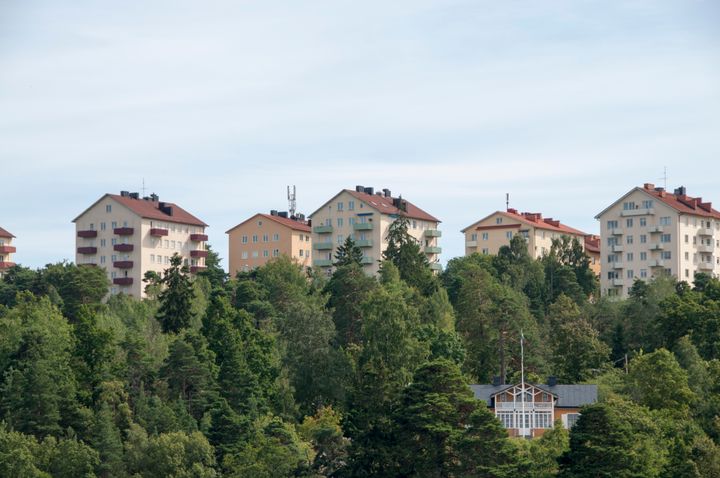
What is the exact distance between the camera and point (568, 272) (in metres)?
154

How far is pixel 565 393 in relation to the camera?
363 feet

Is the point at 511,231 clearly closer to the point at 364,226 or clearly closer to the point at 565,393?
the point at 364,226

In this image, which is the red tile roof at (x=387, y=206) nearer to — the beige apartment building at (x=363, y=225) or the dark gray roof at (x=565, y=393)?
the beige apartment building at (x=363, y=225)

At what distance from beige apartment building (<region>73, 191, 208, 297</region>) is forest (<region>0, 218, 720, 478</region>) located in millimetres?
21637

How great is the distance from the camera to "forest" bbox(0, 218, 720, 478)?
94562 millimetres

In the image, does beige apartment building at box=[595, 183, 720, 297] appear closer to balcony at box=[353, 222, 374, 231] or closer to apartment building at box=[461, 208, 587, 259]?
apartment building at box=[461, 208, 587, 259]

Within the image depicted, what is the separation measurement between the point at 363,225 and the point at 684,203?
35697mm

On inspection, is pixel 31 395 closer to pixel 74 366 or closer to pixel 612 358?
pixel 74 366

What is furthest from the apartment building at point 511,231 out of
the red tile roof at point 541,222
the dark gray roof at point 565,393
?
the dark gray roof at point 565,393

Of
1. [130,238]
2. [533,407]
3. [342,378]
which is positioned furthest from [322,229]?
[533,407]

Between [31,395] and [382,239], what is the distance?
239 ft

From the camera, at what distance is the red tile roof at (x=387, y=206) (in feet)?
580

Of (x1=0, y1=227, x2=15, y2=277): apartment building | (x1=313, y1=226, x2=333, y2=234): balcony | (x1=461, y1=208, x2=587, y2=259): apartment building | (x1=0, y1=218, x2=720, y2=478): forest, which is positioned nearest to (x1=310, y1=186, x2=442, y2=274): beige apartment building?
(x1=313, y1=226, x2=333, y2=234): balcony

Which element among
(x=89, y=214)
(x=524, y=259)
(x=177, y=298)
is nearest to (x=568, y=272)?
(x=524, y=259)
